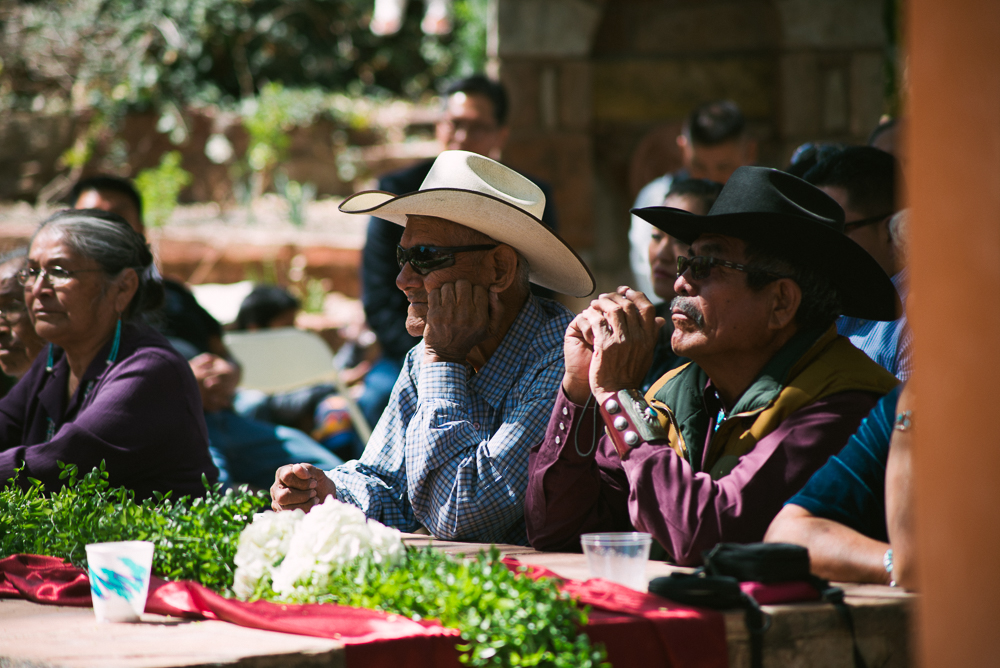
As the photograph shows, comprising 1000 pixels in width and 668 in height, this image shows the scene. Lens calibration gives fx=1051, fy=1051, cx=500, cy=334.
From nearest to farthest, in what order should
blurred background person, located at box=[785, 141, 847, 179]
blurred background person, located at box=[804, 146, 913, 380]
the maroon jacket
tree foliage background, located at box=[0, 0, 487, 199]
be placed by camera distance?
the maroon jacket < blurred background person, located at box=[804, 146, 913, 380] < blurred background person, located at box=[785, 141, 847, 179] < tree foliage background, located at box=[0, 0, 487, 199]

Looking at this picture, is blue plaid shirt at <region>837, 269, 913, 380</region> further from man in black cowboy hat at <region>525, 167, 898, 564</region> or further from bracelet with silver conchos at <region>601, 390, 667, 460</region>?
bracelet with silver conchos at <region>601, 390, 667, 460</region>

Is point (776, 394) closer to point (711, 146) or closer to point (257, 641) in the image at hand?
point (257, 641)

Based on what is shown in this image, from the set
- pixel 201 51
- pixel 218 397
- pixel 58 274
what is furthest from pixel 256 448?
pixel 201 51

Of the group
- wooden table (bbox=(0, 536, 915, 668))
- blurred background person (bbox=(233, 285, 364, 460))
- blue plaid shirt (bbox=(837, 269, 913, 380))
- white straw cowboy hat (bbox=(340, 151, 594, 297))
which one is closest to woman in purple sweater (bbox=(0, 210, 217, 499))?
white straw cowboy hat (bbox=(340, 151, 594, 297))

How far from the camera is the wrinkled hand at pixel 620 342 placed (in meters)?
2.65

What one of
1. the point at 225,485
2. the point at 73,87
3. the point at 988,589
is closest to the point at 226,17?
the point at 73,87

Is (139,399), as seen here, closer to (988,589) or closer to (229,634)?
(229,634)

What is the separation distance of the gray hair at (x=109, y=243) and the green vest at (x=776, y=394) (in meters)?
2.18

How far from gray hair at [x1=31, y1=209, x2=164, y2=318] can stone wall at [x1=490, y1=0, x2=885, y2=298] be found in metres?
3.65

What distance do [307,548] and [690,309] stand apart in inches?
49.1

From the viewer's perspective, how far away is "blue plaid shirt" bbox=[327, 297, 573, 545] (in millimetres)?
2924

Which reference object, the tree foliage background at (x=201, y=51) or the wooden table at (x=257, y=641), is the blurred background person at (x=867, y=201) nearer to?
the wooden table at (x=257, y=641)

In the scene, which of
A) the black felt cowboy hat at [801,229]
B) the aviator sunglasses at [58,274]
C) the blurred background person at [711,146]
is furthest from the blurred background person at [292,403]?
the black felt cowboy hat at [801,229]

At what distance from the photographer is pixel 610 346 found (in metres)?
2.66
